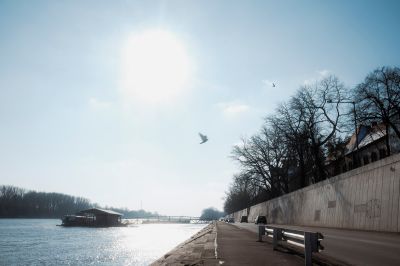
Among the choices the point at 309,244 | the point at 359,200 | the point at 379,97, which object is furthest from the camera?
the point at 379,97

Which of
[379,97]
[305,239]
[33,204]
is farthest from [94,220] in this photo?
[305,239]

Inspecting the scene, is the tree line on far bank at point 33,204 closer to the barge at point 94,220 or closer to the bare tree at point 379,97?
the barge at point 94,220

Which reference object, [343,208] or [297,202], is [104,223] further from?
[343,208]

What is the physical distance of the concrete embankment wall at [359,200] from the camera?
2086 cm

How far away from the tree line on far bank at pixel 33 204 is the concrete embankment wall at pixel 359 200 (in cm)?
13977

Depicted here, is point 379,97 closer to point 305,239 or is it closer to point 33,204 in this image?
point 305,239

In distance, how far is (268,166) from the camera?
6322 centimetres

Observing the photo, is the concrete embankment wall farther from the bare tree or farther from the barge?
the barge

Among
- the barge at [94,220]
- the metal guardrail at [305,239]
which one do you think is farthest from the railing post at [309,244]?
the barge at [94,220]

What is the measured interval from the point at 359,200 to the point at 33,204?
536ft

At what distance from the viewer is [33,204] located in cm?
16362

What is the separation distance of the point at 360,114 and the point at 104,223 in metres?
84.6

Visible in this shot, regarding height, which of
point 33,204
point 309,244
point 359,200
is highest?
point 359,200

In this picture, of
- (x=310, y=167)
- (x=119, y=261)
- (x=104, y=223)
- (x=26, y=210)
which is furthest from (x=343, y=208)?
(x=26, y=210)
